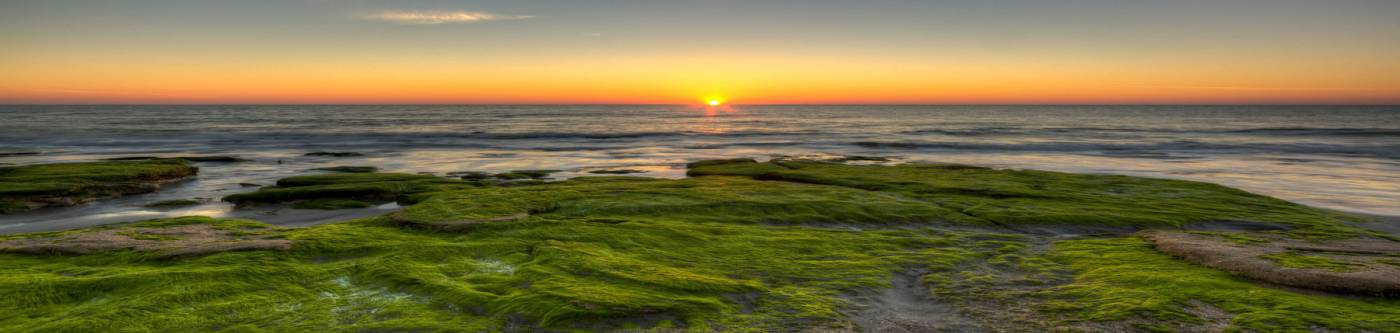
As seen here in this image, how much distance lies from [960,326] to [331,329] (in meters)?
5.61

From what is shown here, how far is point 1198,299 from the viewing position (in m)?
7.59

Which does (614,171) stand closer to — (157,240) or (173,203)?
(173,203)

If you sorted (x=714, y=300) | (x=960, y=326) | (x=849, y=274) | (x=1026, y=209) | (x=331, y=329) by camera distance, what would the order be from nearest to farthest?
1. (x=331, y=329)
2. (x=960, y=326)
3. (x=714, y=300)
4. (x=849, y=274)
5. (x=1026, y=209)

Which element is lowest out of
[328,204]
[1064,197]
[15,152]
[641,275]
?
[15,152]

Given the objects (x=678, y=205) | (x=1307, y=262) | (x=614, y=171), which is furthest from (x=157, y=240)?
(x=614, y=171)

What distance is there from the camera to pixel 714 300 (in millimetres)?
7590

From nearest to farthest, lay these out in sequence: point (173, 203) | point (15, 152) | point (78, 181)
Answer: point (173, 203)
point (78, 181)
point (15, 152)

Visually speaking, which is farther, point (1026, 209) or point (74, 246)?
point (1026, 209)

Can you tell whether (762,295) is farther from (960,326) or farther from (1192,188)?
(1192,188)

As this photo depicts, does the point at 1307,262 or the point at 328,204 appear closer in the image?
the point at 1307,262

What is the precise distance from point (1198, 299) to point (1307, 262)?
102 inches

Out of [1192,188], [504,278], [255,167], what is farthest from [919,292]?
[255,167]

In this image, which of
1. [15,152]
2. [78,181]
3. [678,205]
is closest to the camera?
[678,205]

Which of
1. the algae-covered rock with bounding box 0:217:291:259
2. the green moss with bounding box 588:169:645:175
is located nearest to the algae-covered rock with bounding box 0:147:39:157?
the green moss with bounding box 588:169:645:175
